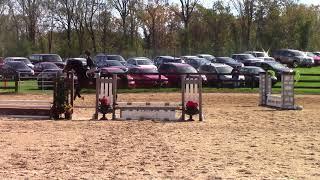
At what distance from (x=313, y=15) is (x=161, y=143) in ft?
292

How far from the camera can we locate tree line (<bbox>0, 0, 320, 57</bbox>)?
86562mm

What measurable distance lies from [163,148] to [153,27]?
84.3 meters

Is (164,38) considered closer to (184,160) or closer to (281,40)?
(281,40)

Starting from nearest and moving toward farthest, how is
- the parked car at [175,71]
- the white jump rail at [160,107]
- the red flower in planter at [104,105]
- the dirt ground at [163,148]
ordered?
the dirt ground at [163,148] → the white jump rail at [160,107] → the red flower in planter at [104,105] → the parked car at [175,71]

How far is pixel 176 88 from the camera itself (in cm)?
3356

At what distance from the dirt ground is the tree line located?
213ft

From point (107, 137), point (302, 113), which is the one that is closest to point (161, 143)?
point (107, 137)

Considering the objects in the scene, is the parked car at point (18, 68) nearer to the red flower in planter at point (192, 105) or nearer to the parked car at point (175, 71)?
the parked car at point (175, 71)

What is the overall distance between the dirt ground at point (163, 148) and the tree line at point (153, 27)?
64928 mm

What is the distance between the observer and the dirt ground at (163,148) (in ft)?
29.8

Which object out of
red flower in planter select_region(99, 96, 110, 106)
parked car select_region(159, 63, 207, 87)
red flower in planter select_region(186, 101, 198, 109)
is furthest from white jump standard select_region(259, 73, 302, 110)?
parked car select_region(159, 63, 207, 87)

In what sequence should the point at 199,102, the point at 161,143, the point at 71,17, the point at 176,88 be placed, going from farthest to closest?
1. the point at 71,17
2. the point at 176,88
3. the point at 199,102
4. the point at 161,143

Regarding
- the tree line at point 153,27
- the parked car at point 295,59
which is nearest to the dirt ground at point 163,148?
the parked car at point 295,59

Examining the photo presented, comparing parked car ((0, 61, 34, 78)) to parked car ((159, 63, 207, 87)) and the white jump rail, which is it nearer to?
parked car ((159, 63, 207, 87))
